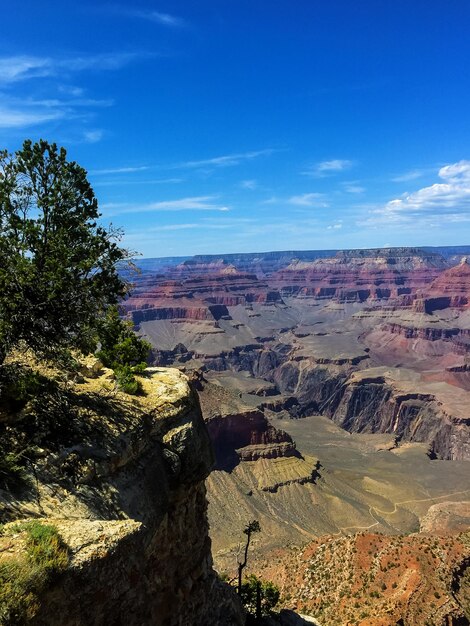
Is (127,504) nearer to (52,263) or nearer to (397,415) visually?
(52,263)

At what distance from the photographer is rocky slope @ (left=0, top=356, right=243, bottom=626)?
11.8 m

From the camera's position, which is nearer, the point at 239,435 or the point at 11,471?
the point at 11,471

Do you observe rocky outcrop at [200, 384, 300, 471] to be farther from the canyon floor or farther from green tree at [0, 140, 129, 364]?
green tree at [0, 140, 129, 364]

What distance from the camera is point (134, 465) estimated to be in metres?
17.1

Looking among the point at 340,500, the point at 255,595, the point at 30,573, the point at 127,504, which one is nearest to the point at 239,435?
the point at 340,500

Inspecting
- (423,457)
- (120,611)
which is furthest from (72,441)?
(423,457)

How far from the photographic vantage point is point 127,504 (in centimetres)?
1577

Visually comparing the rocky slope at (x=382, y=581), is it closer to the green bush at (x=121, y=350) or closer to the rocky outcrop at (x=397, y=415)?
the green bush at (x=121, y=350)

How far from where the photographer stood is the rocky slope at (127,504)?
1180 centimetres

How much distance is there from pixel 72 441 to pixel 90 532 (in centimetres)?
414

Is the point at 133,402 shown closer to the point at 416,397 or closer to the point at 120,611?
the point at 120,611

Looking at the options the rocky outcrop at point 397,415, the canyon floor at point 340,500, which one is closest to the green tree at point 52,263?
the canyon floor at point 340,500

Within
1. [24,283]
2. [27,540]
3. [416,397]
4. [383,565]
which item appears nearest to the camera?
[27,540]

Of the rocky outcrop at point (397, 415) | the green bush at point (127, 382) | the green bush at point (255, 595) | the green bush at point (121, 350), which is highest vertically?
the green bush at point (121, 350)
